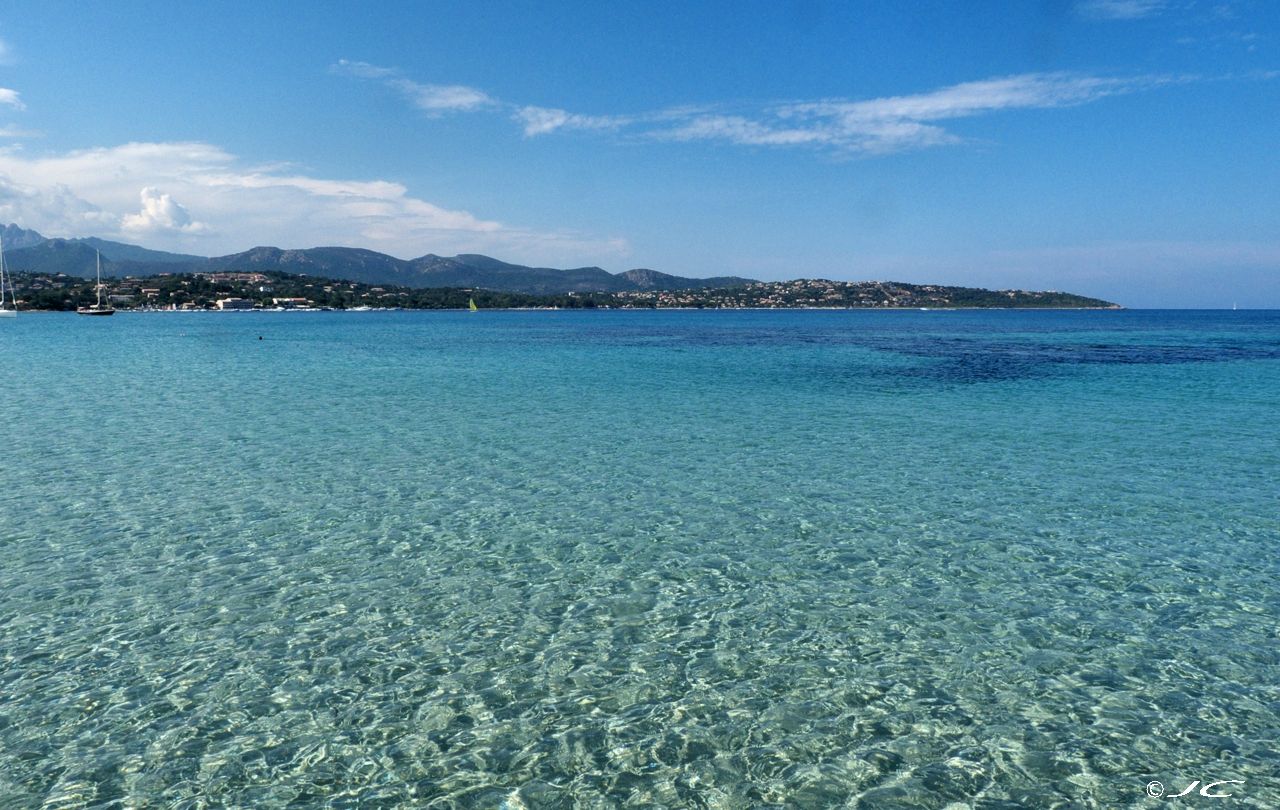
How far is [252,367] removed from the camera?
167 ft

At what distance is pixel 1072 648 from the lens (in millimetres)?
9312

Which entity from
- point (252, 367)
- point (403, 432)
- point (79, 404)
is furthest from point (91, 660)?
point (252, 367)

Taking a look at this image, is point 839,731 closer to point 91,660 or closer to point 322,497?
point 91,660

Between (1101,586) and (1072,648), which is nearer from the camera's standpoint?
(1072,648)

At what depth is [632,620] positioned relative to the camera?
33.2 ft

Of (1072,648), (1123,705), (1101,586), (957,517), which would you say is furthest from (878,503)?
(1123,705)

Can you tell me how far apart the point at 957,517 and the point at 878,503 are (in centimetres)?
165

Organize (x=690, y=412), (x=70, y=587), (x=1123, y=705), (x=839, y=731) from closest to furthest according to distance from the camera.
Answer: (x=839, y=731), (x=1123, y=705), (x=70, y=587), (x=690, y=412)

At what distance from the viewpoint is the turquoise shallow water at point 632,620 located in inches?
273

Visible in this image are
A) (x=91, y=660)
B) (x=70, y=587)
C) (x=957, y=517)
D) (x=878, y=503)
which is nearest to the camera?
(x=91, y=660)

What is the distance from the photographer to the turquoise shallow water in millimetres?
6945

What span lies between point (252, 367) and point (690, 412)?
3519 centimetres

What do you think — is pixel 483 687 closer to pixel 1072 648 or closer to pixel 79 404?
pixel 1072 648

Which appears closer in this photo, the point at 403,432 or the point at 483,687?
the point at 483,687
